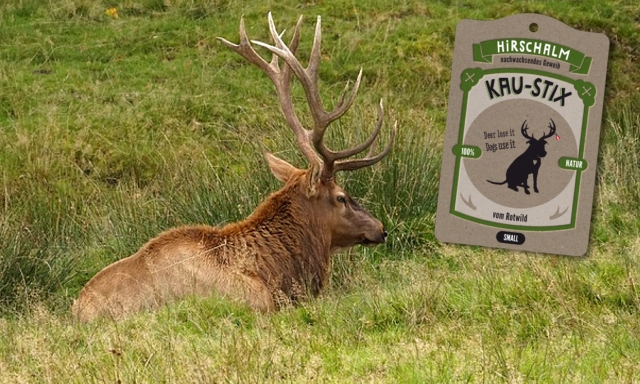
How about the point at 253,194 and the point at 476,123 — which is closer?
the point at 476,123

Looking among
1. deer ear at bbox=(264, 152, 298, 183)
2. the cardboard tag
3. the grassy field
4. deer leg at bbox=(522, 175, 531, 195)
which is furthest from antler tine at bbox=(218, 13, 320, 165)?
deer leg at bbox=(522, 175, 531, 195)

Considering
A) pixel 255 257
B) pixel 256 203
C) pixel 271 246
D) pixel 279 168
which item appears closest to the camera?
pixel 255 257

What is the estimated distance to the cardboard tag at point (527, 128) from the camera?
22.5 ft

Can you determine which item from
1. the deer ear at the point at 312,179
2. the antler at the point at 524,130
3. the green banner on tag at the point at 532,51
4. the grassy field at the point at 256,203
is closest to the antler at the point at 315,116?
the deer ear at the point at 312,179

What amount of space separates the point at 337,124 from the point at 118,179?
3.87m

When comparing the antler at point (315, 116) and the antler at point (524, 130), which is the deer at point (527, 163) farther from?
the antler at point (315, 116)

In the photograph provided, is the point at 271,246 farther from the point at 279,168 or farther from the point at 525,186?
the point at 525,186

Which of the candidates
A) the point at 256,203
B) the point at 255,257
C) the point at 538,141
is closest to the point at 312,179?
the point at 255,257

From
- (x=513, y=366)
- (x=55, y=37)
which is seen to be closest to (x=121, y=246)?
(x=513, y=366)

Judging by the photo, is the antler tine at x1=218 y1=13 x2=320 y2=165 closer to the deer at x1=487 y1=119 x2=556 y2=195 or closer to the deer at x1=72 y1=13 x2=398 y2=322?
the deer at x1=72 y1=13 x2=398 y2=322

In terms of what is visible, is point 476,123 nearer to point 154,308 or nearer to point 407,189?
point 154,308

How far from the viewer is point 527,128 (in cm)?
677

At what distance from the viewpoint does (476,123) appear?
693 cm

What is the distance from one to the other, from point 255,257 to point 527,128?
8.26ft
